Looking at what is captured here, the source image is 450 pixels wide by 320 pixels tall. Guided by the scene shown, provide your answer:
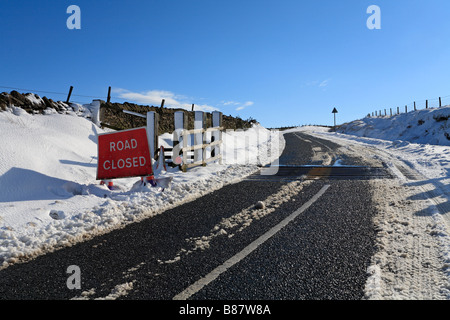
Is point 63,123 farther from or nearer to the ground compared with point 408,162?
farther from the ground

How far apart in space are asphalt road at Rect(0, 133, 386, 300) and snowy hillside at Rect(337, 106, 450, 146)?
20746 millimetres

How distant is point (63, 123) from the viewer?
10789 millimetres

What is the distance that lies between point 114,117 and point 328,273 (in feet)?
48.3

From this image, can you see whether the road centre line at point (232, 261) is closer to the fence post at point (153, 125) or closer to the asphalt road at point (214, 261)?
the asphalt road at point (214, 261)

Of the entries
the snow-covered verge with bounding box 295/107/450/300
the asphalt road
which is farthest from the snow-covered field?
the asphalt road

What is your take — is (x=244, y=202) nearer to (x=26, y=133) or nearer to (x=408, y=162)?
(x=26, y=133)

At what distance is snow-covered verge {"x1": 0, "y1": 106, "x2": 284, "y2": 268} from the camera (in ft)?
14.5

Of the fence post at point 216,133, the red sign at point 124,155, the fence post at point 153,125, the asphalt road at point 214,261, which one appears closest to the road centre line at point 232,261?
the asphalt road at point 214,261

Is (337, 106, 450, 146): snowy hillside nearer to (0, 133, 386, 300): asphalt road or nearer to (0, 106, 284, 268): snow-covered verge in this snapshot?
(0, 106, 284, 268): snow-covered verge

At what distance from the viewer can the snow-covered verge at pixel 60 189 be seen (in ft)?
14.5
